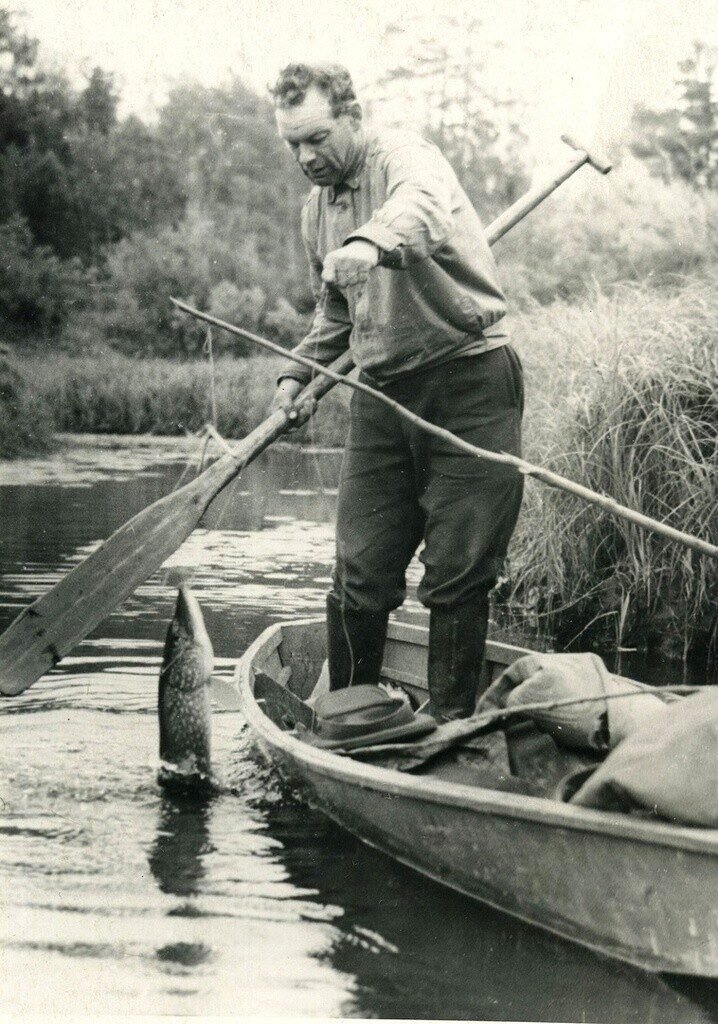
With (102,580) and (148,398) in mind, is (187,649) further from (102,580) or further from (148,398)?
(148,398)

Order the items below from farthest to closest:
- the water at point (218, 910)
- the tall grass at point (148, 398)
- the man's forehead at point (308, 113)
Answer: the tall grass at point (148, 398) < the man's forehead at point (308, 113) < the water at point (218, 910)

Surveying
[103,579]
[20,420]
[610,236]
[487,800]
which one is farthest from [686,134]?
[487,800]

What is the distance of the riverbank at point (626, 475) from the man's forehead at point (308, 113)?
271 centimetres

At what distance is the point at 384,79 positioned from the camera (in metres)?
20.8

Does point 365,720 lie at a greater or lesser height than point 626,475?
lesser

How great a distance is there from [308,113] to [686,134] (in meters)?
15.4

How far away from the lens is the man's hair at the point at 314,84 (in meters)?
3.47

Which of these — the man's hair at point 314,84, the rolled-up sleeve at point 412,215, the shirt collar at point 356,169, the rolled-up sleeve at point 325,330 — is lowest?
the rolled-up sleeve at point 325,330

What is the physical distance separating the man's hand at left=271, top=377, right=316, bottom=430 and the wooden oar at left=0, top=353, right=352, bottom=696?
0.17 metres

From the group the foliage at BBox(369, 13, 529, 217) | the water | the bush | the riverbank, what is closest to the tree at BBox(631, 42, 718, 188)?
the bush

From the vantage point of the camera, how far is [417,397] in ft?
12.4

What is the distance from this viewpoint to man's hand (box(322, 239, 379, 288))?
294 cm

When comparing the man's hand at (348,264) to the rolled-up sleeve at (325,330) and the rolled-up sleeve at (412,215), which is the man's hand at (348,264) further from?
the rolled-up sleeve at (325,330)

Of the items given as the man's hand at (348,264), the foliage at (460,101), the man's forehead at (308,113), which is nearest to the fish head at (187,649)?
the man's hand at (348,264)
